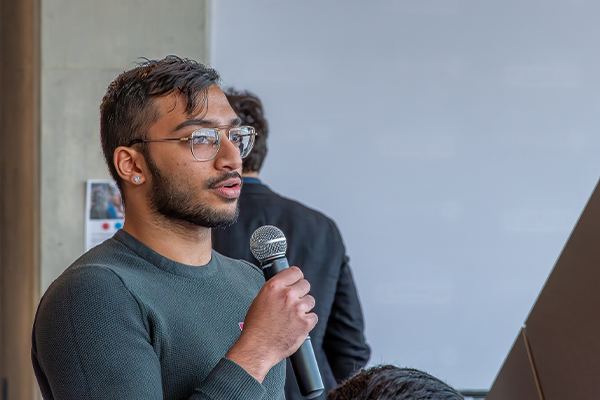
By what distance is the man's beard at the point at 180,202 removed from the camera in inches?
43.7

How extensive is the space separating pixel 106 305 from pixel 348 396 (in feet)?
1.34

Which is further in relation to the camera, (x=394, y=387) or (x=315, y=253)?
(x=315, y=253)

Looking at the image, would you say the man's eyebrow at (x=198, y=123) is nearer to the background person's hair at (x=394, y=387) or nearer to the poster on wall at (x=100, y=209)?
the background person's hair at (x=394, y=387)

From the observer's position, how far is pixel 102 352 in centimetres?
88

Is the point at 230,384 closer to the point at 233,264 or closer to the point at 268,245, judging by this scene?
the point at 268,245

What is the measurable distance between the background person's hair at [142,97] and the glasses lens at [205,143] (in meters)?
0.05

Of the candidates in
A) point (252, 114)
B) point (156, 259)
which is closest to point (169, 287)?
point (156, 259)

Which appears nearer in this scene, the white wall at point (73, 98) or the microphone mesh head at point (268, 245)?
the microphone mesh head at point (268, 245)

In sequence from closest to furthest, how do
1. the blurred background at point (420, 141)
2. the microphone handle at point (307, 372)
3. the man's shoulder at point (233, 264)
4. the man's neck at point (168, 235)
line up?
the microphone handle at point (307, 372), the man's neck at point (168, 235), the man's shoulder at point (233, 264), the blurred background at point (420, 141)

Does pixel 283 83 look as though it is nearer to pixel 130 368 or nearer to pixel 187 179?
pixel 187 179

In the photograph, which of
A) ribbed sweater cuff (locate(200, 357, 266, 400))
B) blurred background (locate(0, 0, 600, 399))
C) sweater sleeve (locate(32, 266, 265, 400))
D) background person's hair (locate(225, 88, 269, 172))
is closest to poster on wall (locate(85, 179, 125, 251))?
blurred background (locate(0, 0, 600, 399))

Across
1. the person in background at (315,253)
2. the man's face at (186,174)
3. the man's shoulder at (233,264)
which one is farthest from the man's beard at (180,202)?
the person in background at (315,253)

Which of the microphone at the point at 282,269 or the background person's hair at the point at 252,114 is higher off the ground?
the background person's hair at the point at 252,114

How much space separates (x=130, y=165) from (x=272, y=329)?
457 millimetres
